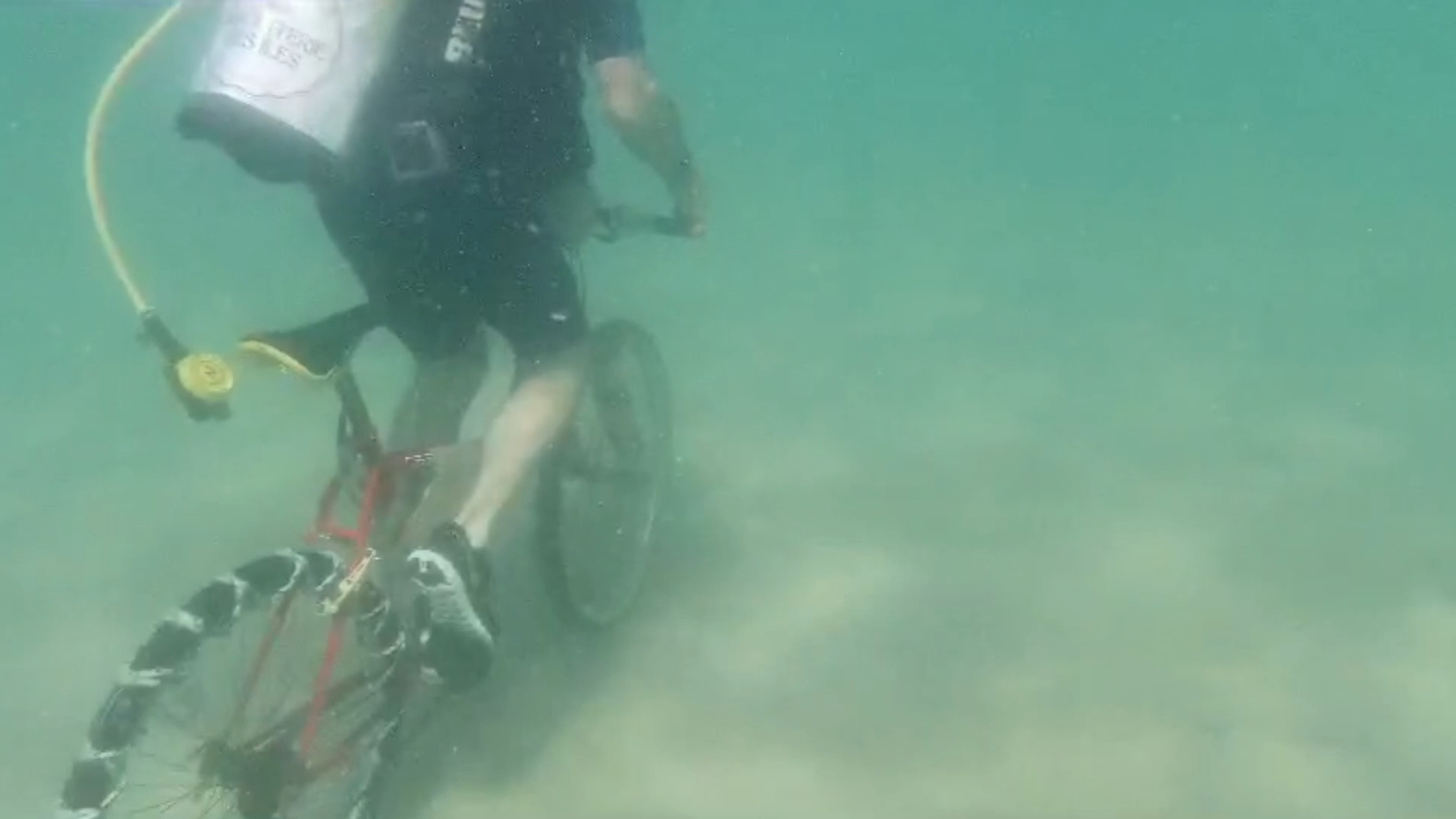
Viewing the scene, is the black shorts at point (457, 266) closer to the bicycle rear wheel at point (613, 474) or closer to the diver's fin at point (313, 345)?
the diver's fin at point (313, 345)

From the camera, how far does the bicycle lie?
2.66 meters

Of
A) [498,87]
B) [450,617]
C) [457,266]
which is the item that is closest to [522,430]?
[457,266]

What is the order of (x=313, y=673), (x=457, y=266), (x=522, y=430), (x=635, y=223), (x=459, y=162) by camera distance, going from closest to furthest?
(x=313, y=673) → (x=459, y=162) → (x=457, y=266) → (x=522, y=430) → (x=635, y=223)

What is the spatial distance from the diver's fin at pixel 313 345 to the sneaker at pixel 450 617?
0.55 meters

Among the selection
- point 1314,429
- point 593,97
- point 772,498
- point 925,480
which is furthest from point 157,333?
point 1314,429

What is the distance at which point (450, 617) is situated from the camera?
118 inches

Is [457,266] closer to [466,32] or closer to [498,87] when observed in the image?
[498,87]

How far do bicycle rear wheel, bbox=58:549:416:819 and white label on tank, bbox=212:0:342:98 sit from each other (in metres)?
1.17

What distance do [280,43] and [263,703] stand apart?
167 cm

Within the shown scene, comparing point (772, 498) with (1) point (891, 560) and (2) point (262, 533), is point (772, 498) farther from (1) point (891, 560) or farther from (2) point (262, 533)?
(2) point (262, 533)

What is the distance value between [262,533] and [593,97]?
130 inches

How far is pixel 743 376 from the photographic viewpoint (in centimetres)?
800

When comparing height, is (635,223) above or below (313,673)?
above

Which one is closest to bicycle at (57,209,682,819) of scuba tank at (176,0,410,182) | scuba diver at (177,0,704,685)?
scuba diver at (177,0,704,685)
